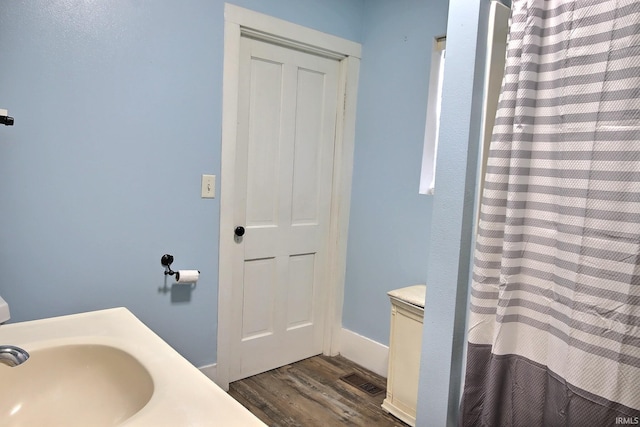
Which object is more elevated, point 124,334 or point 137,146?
point 137,146

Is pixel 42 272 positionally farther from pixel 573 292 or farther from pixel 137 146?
pixel 573 292

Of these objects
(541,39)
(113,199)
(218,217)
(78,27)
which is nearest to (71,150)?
(113,199)

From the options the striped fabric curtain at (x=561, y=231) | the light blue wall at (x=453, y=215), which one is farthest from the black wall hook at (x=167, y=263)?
the striped fabric curtain at (x=561, y=231)

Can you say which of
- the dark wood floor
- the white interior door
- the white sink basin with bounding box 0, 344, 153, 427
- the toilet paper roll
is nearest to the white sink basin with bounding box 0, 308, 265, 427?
the white sink basin with bounding box 0, 344, 153, 427

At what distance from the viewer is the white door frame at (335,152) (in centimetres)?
223

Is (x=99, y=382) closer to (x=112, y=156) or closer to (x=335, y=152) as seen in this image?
(x=112, y=156)

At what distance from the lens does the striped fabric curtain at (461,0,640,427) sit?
3.62 ft

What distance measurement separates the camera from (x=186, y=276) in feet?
6.86

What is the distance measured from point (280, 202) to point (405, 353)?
1112 millimetres

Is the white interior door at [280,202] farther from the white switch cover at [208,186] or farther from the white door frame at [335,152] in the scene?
the white switch cover at [208,186]

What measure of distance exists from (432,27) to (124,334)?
2126 mm

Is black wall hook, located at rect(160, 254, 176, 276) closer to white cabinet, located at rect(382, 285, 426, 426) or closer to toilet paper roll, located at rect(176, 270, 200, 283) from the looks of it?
toilet paper roll, located at rect(176, 270, 200, 283)

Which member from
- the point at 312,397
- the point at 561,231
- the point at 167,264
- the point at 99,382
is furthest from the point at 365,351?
the point at 99,382

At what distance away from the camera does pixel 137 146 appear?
78.0 inches
